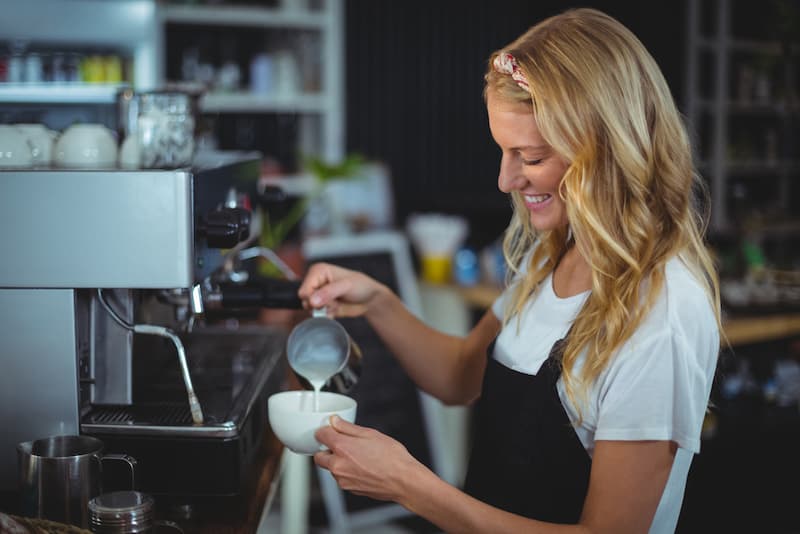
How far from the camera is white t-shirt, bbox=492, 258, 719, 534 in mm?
1210

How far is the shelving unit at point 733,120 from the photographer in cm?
529

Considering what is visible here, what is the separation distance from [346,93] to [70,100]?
125 inches

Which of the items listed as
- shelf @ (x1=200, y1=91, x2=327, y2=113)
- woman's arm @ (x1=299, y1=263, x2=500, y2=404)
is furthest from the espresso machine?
shelf @ (x1=200, y1=91, x2=327, y2=113)

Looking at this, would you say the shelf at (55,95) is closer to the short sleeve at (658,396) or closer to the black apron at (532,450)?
the black apron at (532,450)

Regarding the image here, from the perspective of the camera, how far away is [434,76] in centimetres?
514

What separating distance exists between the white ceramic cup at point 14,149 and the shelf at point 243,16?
2.81 metres

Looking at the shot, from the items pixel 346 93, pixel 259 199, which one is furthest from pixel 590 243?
pixel 346 93

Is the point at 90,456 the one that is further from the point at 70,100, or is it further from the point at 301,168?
the point at 301,168

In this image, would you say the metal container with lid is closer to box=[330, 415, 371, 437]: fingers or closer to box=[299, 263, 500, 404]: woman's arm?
box=[330, 415, 371, 437]: fingers

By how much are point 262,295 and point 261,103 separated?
9.19ft

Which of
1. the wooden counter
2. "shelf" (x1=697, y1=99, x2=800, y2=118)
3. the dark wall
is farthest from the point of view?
"shelf" (x1=697, y1=99, x2=800, y2=118)

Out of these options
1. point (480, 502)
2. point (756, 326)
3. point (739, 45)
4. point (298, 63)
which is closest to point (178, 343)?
point (480, 502)

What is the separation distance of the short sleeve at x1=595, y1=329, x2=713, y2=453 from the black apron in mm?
139

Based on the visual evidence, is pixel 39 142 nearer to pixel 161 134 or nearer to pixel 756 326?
pixel 161 134
